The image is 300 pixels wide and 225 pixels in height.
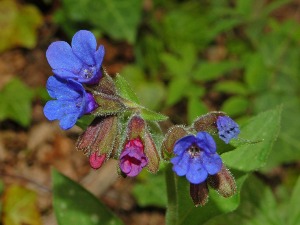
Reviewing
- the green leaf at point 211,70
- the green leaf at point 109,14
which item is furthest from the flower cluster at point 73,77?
the green leaf at point 109,14

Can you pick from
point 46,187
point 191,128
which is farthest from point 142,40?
point 191,128

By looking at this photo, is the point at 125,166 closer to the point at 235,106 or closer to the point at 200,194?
the point at 200,194

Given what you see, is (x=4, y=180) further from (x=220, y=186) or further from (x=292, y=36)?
(x=292, y=36)

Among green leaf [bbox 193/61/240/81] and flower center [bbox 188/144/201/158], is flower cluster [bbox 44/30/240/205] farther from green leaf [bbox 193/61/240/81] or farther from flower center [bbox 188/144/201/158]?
green leaf [bbox 193/61/240/81]

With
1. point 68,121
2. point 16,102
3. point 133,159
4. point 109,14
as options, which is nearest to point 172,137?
point 133,159

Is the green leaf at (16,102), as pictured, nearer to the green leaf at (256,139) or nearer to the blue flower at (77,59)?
the green leaf at (256,139)

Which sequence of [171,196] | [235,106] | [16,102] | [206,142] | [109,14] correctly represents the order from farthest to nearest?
[109,14]
[16,102]
[235,106]
[171,196]
[206,142]
